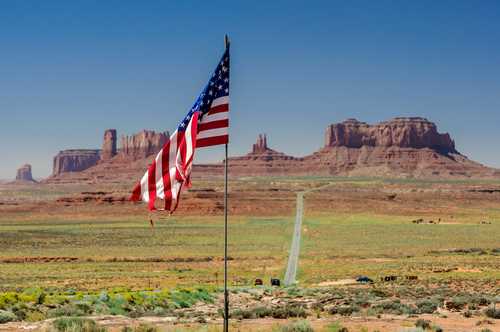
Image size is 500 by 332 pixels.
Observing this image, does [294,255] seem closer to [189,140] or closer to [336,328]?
[336,328]

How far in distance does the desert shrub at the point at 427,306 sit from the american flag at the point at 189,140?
440 inches

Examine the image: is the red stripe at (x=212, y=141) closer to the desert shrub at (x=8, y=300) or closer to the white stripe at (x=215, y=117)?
the white stripe at (x=215, y=117)

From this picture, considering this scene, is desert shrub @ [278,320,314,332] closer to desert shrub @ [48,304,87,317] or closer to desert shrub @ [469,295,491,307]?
desert shrub @ [48,304,87,317]

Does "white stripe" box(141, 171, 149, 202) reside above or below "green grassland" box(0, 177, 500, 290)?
above

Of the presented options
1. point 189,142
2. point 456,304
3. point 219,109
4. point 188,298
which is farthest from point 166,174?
point 456,304

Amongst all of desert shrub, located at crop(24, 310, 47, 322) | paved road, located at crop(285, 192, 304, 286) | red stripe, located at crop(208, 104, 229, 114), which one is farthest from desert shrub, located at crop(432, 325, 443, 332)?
paved road, located at crop(285, 192, 304, 286)

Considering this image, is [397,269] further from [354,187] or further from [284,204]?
[354,187]

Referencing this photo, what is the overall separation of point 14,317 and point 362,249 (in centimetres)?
3999

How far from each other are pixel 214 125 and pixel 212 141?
1.01 ft

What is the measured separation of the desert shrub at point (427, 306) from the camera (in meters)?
20.0

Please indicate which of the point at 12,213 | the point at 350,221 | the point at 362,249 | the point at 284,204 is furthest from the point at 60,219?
the point at 362,249

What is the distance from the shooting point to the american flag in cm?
1198

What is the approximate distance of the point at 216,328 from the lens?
52.5 ft

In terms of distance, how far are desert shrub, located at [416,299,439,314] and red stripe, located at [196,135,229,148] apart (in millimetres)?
11049
